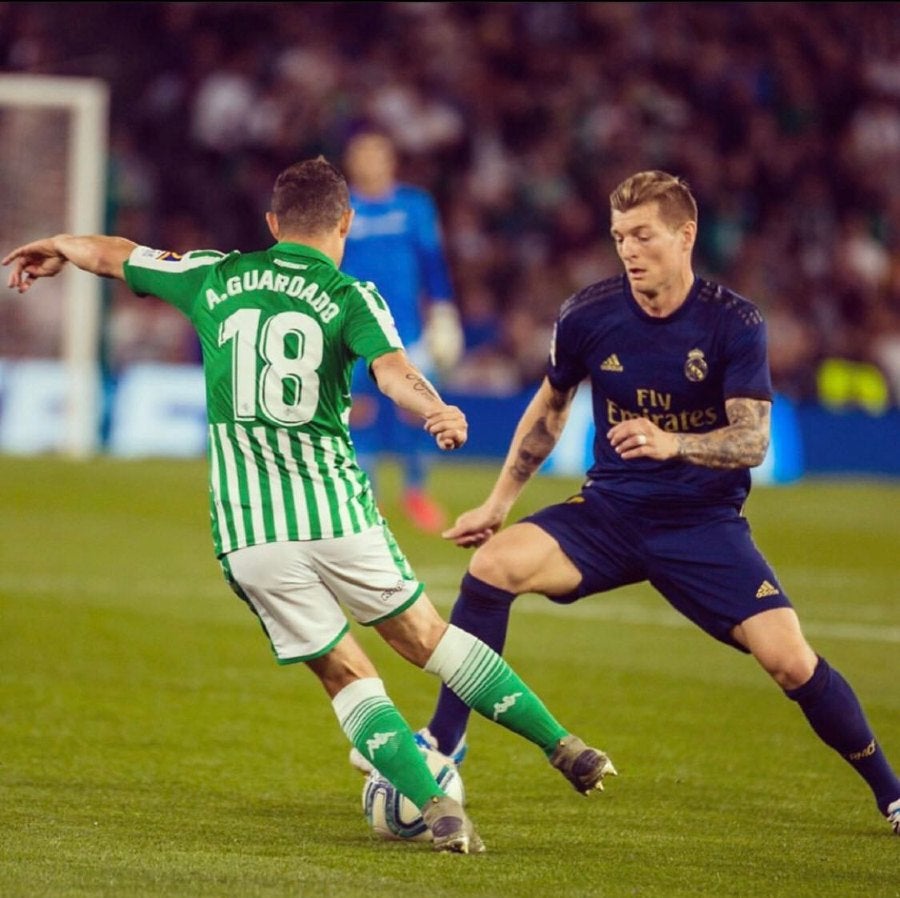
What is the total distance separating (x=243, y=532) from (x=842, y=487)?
44.5 feet

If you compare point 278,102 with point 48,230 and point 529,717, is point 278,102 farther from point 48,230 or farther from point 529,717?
point 529,717

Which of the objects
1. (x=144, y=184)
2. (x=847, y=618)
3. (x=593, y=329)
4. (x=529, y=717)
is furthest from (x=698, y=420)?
(x=144, y=184)

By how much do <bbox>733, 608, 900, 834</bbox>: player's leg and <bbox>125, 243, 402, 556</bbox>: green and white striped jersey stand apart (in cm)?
122

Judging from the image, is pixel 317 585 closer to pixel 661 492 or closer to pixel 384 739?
pixel 384 739

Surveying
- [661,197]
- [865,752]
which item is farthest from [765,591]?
[661,197]

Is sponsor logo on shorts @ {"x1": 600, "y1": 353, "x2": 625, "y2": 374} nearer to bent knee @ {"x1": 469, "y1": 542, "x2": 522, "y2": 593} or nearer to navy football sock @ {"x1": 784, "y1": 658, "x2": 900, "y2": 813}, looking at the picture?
bent knee @ {"x1": 469, "y1": 542, "x2": 522, "y2": 593}

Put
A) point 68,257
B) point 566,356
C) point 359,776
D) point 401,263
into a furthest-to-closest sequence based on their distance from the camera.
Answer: point 401,263 < point 359,776 < point 566,356 < point 68,257

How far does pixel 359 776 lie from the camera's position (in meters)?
6.48

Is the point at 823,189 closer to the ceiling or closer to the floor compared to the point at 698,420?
closer to the ceiling

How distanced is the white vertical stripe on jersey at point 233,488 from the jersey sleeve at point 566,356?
1226 millimetres

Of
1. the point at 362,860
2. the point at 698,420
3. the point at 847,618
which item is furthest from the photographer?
the point at 847,618

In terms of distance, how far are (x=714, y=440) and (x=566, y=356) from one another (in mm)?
753

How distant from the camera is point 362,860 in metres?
5.10

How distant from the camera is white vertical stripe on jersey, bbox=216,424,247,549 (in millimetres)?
5258
